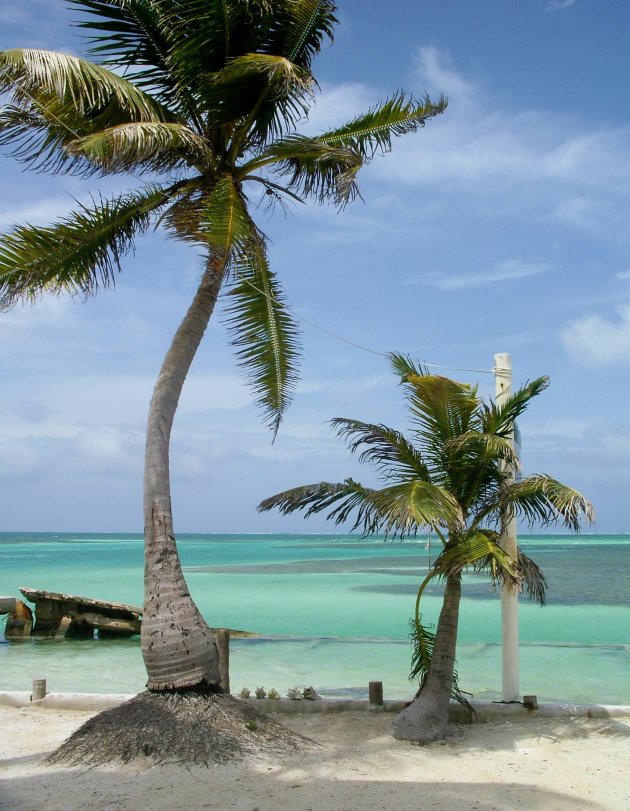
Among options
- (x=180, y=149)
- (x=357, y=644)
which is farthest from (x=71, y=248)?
(x=357, y=644)

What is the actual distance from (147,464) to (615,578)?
127 feet

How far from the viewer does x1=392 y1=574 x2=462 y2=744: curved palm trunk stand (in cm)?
795

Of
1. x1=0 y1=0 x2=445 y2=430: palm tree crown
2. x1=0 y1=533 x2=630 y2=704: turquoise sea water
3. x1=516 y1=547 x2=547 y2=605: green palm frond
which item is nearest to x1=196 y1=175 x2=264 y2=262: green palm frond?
x1=0 y1=0 x2=445 y2=430: palm tree crown

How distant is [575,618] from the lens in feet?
78.3

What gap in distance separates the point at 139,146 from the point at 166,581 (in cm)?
417

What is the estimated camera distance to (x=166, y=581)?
7777 mm

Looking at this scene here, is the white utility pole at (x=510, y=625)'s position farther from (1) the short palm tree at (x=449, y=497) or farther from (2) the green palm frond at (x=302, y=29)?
(2) the green palm frond at (x=302, y=29)

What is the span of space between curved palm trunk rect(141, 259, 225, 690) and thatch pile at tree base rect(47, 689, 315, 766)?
184mm

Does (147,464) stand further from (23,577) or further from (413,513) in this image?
(23,577)

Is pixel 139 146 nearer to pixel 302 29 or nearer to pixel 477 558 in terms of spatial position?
pixel 302 29

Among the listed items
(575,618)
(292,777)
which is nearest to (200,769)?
(292,777)

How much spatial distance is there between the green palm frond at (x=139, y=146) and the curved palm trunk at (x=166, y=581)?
126 cm

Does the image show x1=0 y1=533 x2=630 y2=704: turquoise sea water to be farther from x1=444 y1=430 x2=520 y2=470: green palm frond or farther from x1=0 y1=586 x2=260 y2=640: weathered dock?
x1=444 y1=430 x2=520 y2=470: green palm frond

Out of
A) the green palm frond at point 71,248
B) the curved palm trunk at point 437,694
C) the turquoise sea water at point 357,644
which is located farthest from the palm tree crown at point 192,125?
the turquoise sea water at point 357,644
